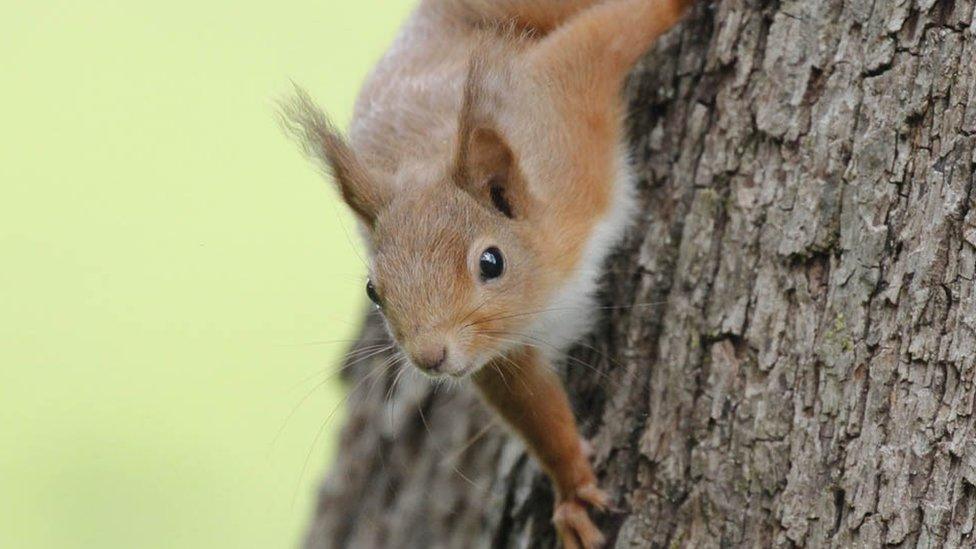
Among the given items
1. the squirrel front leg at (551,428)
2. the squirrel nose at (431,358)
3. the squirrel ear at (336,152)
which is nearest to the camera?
the squirrel nose at (431,358)

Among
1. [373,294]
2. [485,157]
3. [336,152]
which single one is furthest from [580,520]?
[336,152]

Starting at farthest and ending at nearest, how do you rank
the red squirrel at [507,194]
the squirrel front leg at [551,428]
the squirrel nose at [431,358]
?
the squirrel front leg at [551,428] < the red squirrel at [507,194] < the squirrel nose at [431,358]

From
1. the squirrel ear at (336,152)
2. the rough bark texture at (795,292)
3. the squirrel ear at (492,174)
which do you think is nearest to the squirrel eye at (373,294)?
the squirrel ear at (336,152)

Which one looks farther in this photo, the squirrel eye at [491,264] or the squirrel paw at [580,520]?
the squirrel paw at [580,520]

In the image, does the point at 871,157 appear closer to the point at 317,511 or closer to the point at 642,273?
the point at 642,273

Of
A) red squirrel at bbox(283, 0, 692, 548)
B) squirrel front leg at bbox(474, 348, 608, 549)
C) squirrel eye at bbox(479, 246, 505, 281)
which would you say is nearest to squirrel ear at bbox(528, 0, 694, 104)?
red squirrel at bbox(283, 0, 692, 548)

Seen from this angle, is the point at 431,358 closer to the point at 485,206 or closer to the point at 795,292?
the point at 485,206

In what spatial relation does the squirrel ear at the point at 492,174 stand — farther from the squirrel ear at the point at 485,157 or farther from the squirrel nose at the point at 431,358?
the squirrel nose at the point at 431,358
